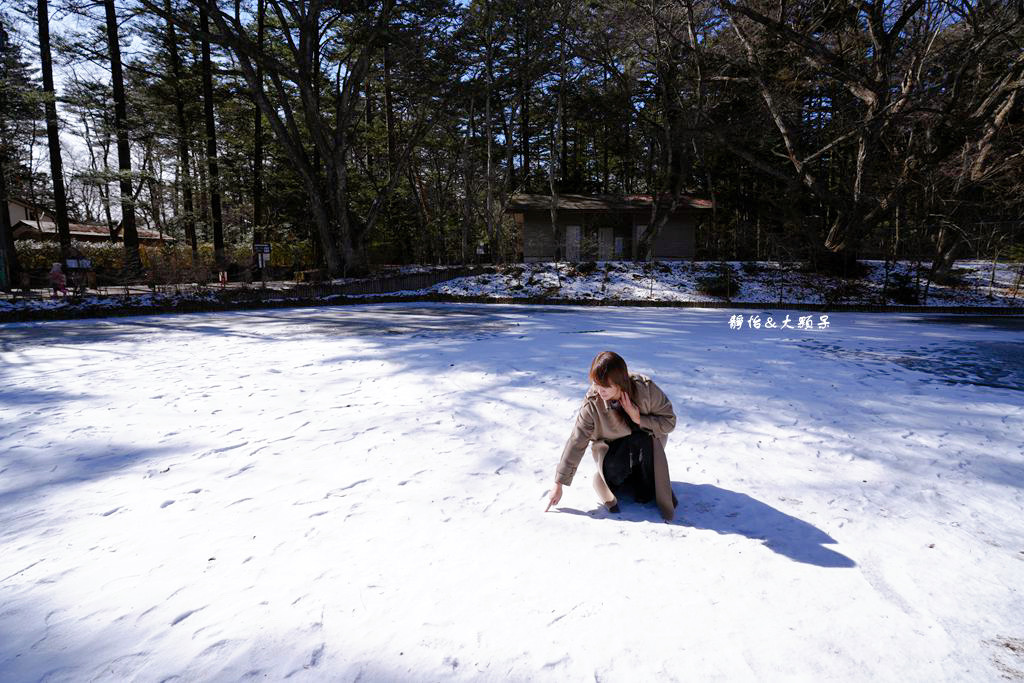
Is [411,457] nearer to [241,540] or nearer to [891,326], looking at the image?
[241,540]

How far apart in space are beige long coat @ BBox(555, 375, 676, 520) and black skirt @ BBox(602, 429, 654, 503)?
0.16 ft

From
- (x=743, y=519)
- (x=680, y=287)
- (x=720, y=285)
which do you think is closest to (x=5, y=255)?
(x=743, y=519)

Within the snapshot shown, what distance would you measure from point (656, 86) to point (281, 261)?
24194mm

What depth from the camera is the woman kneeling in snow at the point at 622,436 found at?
2771mm

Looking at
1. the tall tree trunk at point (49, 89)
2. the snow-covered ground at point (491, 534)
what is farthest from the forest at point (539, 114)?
the snow-covered ground at point (491, 534)

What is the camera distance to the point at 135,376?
6547 mm

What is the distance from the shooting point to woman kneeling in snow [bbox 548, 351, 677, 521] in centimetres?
277

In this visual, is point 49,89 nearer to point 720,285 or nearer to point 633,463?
point 633,463

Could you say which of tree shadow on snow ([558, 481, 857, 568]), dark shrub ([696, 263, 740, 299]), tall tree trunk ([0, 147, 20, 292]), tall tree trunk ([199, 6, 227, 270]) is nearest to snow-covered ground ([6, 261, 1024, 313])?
dark shrub ([696, 263, 740, 299])

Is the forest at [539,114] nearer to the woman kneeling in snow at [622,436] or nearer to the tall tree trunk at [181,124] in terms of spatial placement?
the tall tree trunk at [181,124]

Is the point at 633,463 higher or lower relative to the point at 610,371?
lower

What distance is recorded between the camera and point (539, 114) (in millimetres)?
30031

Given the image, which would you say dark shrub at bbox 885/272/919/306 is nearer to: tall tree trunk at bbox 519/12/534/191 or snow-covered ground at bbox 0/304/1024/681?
snow-covered ground at bbox 0/304/1024/681

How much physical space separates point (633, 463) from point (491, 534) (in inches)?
39.0
